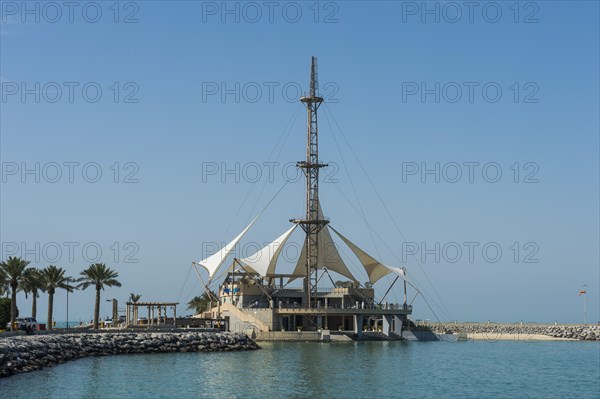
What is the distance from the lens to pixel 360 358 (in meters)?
66.4

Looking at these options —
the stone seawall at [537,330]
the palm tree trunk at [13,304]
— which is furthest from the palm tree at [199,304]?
the palm tree trunk at [13,304]

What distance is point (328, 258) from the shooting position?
→ 99.1 metres

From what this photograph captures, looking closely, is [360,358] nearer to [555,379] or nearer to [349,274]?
[555,379]

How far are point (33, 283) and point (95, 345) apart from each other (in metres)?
12.6

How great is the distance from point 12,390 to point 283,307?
161 feet

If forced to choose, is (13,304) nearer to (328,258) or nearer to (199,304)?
(328,258)

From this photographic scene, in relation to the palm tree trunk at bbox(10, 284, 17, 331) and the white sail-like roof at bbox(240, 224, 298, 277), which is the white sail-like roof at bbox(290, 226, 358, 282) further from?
the palm tree trunk at bbox(10, 284, 17, 331)

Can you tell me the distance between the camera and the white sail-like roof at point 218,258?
91.5 meters

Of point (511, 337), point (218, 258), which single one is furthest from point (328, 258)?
point (511, 337)

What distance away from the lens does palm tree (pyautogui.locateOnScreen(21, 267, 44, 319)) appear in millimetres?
73438

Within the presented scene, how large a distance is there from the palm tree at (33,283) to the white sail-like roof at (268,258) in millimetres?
23916

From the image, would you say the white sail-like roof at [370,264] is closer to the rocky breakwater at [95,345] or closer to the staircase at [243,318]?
the staircase at [243,318]

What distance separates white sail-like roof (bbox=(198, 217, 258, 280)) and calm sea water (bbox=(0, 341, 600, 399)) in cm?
1718

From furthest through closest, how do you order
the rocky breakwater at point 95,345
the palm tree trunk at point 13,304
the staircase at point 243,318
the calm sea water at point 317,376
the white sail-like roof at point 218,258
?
the white sail-like roof at point 218,258 < the staircase at point 243,318 < the palm tree trunk at point 13,304 < the rocky breakwater at point 95,345 < the calm sea water at point 317,376
